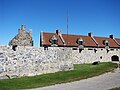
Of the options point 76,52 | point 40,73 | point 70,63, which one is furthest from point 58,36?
point 40,73

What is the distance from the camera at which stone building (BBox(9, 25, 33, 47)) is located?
36.4 metres

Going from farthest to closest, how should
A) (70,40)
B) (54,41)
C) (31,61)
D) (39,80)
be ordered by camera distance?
1. (70,40)
2. (54,41)
3. (31,61)
4. (39,80)

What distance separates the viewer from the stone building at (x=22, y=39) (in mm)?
36425

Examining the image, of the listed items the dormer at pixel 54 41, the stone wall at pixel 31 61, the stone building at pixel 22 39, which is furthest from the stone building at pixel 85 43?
the stone wall at pixel 31 61

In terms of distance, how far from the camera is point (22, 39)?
37062 millimetres

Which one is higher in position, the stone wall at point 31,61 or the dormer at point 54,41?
the dormer at point 54,41

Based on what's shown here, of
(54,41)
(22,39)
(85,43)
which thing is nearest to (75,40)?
→ (85,43)

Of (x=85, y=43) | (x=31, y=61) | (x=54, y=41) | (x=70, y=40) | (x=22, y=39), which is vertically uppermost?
(x=70, y=40)

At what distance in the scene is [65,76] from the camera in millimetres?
24750

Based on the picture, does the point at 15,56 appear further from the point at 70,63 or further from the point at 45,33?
the point at 45,33

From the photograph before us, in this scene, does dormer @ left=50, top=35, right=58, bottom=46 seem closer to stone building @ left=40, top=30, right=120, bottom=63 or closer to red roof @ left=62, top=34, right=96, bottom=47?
stone building @ left=40, top=30, right=120, bottom=63

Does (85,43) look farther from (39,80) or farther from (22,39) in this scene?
(39,80)

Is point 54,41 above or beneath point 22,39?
above

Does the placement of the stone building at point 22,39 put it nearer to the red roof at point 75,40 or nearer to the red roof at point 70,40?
the red roof at point 70,40
